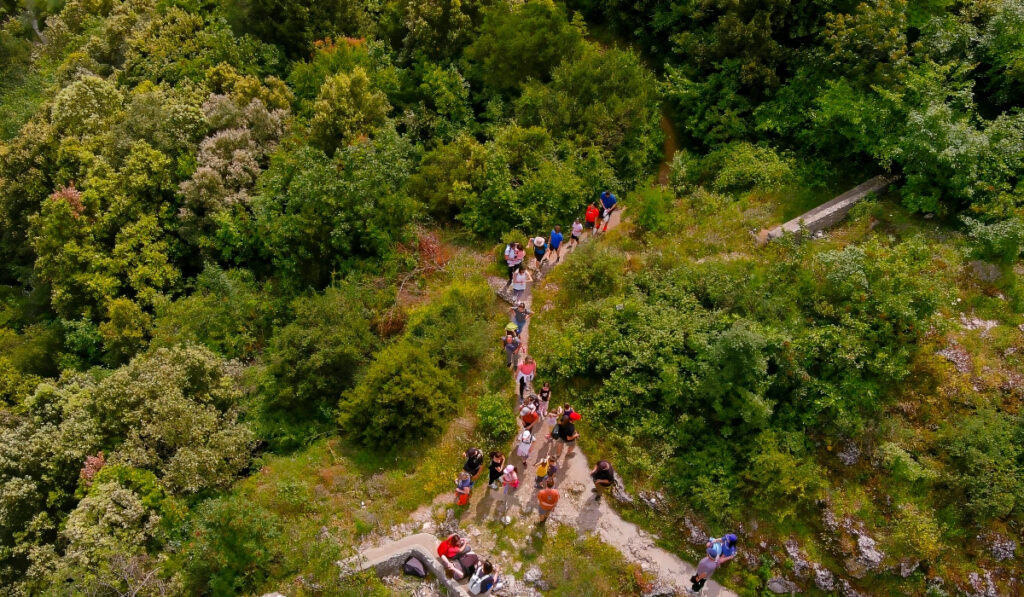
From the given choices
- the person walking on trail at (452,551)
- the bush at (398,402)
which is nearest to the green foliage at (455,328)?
the bush at (398,402)

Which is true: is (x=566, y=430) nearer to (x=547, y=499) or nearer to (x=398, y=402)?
(x=547, y=499)

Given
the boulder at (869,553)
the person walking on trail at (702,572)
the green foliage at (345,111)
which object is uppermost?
the green foliage at (345,111)

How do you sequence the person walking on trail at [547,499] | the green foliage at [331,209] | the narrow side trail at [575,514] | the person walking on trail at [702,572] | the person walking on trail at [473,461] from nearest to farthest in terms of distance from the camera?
the person walking on trail at [702,572]
the narrow side trail at [575,514]
the person walking on trail at [547,499]
the person walking on trail at [473,461]
the green foliage at [331,209]

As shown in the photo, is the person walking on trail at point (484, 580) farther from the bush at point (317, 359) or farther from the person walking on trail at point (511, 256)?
the person walking on trail at point (511, 256)

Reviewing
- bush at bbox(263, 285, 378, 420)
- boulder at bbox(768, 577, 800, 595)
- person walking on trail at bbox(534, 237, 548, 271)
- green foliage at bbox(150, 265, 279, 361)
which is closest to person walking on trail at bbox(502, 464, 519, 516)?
bush at bbox(263, 285, 378, 420)

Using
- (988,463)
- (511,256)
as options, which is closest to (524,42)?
(511,256)

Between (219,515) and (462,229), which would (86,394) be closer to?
(219,515)
